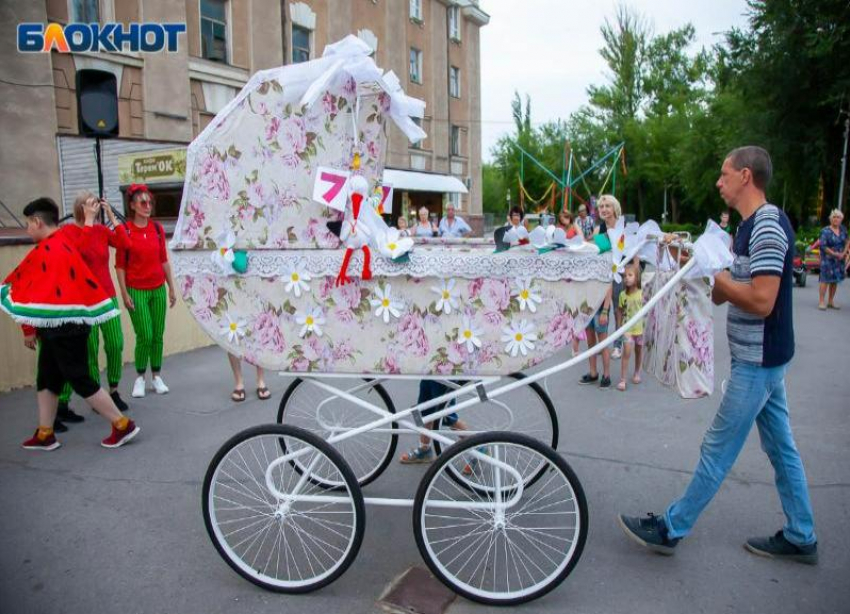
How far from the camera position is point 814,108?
24328mm

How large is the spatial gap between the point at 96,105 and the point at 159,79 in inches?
341

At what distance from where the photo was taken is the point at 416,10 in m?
26.7

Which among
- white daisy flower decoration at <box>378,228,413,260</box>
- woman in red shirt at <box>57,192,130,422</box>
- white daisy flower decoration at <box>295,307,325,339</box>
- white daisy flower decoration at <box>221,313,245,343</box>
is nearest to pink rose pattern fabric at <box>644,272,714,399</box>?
white daisy flower decoration at <box>378,228,413,260</box>

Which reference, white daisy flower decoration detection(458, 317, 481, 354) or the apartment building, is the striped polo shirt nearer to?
white daisy flower decoration detection(458, 317, 481, 354)

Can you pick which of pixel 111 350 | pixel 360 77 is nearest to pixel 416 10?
pixel 111 350

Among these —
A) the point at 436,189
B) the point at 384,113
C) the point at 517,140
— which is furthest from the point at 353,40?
the point at 517,140

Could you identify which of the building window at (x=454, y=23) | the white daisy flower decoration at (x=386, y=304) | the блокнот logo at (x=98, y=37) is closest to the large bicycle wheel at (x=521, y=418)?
the white daisy flower decoration at (x=386, y=304)

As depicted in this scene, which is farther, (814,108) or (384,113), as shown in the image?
(814,108)

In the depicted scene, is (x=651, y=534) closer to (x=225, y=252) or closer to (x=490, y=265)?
(x=490, y=265)

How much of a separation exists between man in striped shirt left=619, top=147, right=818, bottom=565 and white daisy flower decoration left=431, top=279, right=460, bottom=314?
3.96 feet

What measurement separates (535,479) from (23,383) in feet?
18.4

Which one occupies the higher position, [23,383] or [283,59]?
[283,59]

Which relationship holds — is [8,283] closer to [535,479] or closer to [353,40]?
[353,40]

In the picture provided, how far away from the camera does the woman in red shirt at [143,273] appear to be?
19.4ft
